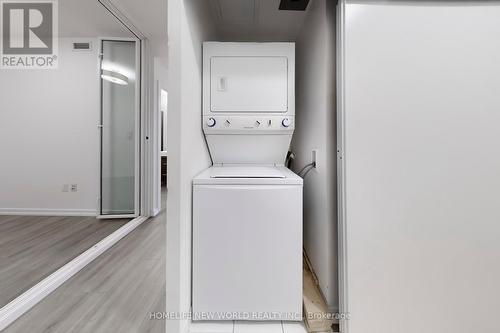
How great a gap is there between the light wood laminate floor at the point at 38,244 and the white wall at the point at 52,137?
1.22ft

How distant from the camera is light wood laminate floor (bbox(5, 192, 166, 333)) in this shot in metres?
1.52

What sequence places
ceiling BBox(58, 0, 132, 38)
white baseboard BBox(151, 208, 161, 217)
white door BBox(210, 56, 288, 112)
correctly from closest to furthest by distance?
white door BBox(210, 56, 288, 112) → ceiling BBox(58, 0, 132, 38) → white baseboard BBox(151, 208, 161, 217)

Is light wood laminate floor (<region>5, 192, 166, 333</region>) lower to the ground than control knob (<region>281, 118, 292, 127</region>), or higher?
lower

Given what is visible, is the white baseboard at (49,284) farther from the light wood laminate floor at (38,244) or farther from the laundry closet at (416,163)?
the laundry closet at (416,163)

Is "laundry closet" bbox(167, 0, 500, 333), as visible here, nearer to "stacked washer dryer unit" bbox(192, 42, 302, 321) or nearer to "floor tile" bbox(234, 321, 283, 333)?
"stacked washer dryer unit" bbox(192, 42, 302, 321)

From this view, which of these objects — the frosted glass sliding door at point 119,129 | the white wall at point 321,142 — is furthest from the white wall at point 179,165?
the frosted glass sliding door at point 119,129

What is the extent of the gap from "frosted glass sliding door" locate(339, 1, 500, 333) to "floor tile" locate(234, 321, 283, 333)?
0.46m

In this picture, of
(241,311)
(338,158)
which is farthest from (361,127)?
(241,311)

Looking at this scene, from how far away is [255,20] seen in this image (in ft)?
7.72

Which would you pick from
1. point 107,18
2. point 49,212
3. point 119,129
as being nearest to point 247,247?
point 119,129

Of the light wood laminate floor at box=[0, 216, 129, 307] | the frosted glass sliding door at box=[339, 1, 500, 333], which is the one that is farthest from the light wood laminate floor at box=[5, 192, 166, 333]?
the frosted glass sliding door at box=[339, 1, 500, 333]

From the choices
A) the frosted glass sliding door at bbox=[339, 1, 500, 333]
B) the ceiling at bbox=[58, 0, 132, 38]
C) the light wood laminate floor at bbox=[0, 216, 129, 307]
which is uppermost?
the ceiling at bbox=[58, 0, 132, 38]

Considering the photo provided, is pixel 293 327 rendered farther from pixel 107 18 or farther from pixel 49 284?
pixel 107 18

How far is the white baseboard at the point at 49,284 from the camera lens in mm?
1585
